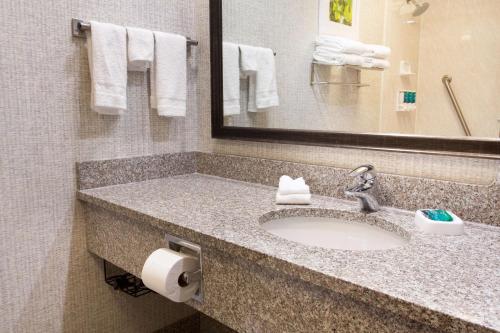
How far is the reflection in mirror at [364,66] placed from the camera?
96 centimetres

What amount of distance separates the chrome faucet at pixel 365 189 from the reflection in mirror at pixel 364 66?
133 millimetres

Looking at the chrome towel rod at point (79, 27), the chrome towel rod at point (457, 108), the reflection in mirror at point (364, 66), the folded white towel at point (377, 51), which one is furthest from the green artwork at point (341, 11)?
the chrome towel rod at point (79, 27)

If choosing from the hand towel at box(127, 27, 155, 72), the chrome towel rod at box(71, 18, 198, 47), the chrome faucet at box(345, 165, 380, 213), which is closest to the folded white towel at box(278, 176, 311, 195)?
the chrome faucet at box(345, 165, 380, 213)

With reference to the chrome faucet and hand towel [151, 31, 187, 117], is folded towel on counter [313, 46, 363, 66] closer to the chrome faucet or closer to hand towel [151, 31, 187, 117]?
the chrome faucet

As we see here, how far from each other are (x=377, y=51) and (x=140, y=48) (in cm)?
78

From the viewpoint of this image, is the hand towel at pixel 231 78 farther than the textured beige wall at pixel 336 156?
Yes

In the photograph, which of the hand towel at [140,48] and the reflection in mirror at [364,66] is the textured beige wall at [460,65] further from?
the hand towel at [140,48]

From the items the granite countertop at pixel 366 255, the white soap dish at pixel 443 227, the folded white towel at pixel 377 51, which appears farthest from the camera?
the folded white towel at pixel 377 51

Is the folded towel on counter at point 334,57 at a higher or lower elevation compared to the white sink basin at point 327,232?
higher

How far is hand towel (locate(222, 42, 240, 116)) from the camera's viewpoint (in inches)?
60.4

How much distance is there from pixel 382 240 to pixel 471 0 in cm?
62

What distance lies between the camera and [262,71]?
147 centimetres

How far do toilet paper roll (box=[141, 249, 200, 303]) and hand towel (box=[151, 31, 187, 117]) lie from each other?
65cm

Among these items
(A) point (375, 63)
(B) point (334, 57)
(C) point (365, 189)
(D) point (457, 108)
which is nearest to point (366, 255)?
(C) point (365, 189)
